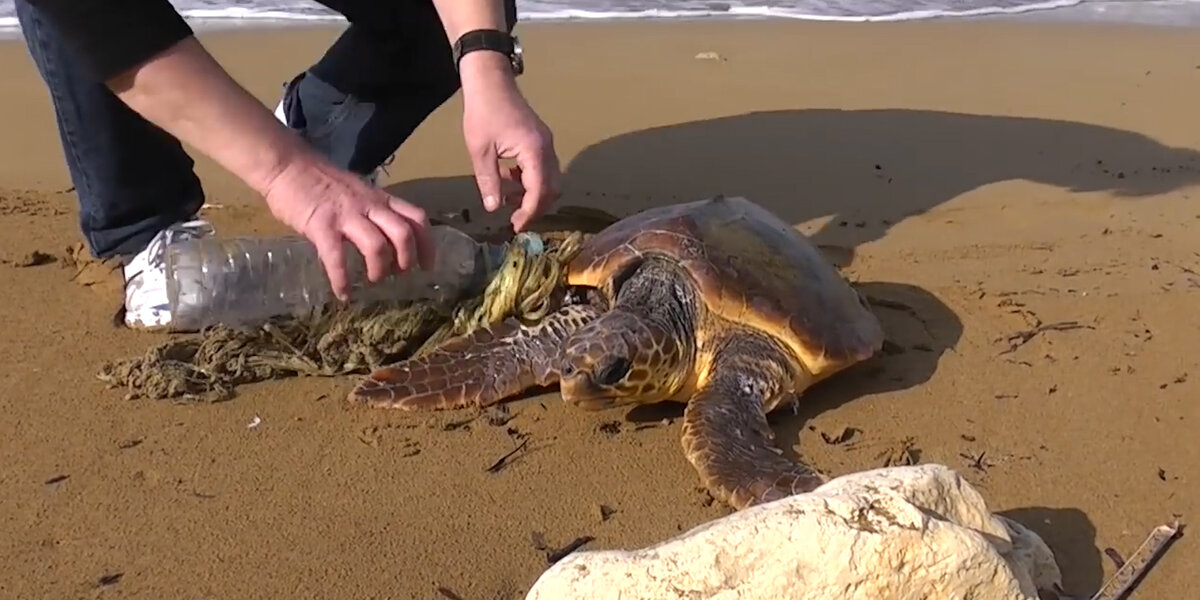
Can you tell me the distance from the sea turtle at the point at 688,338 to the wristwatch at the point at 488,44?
517 millimetres

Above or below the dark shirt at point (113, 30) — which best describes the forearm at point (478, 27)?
below

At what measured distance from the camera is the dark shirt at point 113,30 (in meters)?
1.71

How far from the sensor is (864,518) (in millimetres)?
1395

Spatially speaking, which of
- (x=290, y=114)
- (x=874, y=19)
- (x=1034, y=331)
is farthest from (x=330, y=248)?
(x=874, y=19)

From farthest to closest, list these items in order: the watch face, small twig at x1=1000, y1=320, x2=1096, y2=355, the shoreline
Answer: the shoreline, small twig at x1=1000, y1=320, x2=1096, y2=355, the watch face

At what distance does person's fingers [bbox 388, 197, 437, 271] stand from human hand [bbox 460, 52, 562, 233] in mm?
280

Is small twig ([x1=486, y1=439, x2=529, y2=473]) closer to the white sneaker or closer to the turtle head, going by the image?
the turtle head

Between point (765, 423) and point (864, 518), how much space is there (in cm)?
74

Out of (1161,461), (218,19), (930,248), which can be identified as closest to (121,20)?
(1161,461)

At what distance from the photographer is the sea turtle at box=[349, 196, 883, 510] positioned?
213 centimetres

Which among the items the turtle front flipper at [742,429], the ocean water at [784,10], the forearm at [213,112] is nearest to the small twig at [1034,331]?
the turtle front flipper at [742,429]

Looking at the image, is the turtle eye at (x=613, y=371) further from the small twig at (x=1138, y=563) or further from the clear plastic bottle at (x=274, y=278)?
the small twig at (x=1138, y=563)

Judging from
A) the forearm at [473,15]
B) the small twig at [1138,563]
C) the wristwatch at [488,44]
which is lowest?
the small twig at [1138,563]

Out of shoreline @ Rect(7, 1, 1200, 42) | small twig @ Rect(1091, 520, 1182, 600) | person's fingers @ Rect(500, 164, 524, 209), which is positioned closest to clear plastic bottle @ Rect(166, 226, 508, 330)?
person's fingers @ Rect(500, 164, 524, 209)
